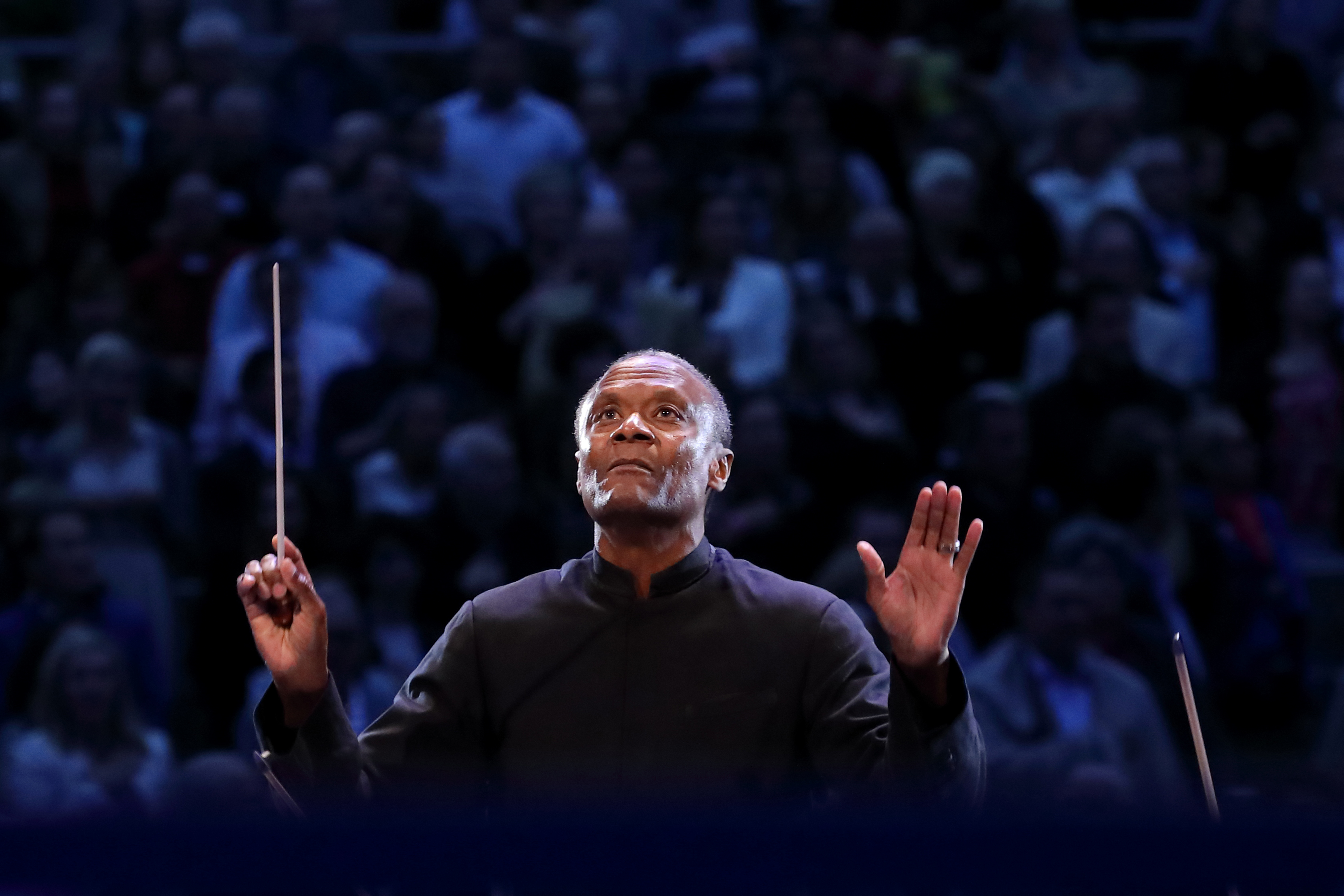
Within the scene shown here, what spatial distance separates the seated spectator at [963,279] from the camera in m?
6.78

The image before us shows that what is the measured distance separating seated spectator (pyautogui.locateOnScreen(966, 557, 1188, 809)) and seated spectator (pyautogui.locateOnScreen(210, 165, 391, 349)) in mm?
2436

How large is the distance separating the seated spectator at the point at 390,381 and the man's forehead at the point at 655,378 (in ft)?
10.8

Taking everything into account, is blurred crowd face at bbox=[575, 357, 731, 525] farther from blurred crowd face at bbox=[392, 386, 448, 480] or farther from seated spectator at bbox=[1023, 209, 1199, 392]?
seated spectator at bbox=[1023, 209, 1199, 392]

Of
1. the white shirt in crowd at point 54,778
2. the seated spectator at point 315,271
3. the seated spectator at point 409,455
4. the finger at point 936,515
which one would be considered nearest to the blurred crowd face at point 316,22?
the seated spectator at point 315,271

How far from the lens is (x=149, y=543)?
247 inches

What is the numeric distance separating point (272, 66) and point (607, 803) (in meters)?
7.04

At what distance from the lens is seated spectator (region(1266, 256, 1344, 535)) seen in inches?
263

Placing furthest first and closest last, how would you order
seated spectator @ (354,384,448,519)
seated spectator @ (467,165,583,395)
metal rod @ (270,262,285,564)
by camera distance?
seated spectator @ (467,165,583,395) < seated spectator @ (354,384,448,519) < metal rod @ (270,262,285,564)

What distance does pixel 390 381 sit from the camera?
21.3 feet

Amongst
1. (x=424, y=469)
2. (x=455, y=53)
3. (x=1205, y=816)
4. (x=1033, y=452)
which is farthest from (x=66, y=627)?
(x=1205, y=816)

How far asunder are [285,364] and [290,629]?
3915 millimetres

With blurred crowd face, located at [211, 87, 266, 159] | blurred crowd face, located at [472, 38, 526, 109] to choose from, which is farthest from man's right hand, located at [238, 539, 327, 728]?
Result: blurred crowd face, located at [472, 38, 526, 109]

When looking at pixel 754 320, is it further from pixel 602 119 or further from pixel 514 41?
pixel 514 41

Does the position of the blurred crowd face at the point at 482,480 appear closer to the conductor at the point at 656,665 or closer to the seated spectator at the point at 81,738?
the seated spectator at the point at 81,738
